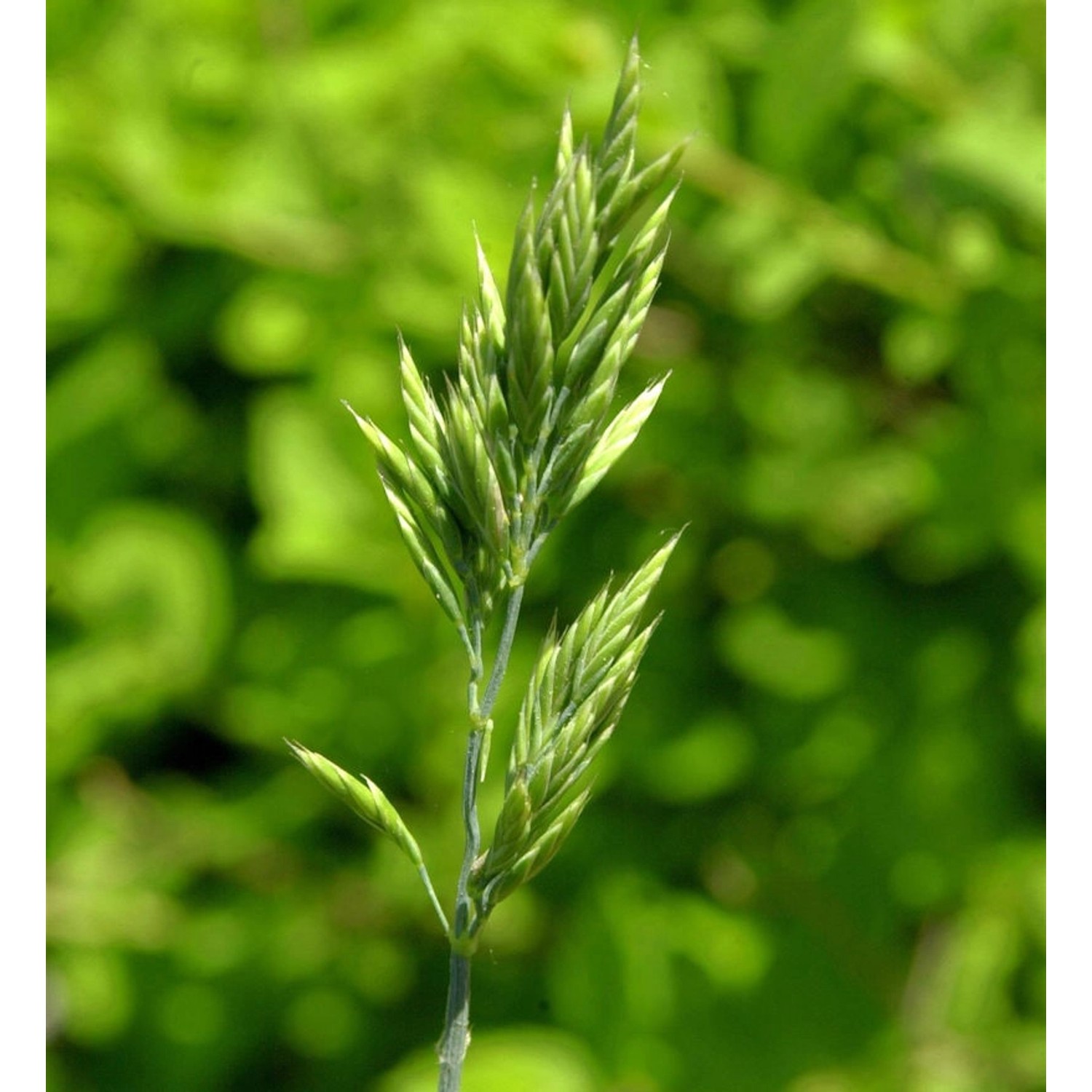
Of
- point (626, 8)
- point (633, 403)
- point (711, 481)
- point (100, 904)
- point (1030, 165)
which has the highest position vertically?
point (626, 8)

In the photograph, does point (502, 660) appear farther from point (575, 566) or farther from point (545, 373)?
point (575, 566)

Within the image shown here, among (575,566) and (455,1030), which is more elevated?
(575,566)

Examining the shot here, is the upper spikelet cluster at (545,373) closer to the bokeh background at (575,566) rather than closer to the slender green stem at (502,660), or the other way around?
the slender green stem at (502,660)

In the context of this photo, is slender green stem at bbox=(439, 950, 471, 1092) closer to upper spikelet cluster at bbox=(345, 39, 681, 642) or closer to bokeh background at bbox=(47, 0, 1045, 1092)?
upper spikelet cluster at bbox=(345, 39, 681, 642)

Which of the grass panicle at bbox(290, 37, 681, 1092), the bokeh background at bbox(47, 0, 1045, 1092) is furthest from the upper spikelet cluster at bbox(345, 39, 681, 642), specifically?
the bokeh background at bbox(47, 0, 1045, 1092)

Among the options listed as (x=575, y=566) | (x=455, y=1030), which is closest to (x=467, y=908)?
(x=455, y=1030)

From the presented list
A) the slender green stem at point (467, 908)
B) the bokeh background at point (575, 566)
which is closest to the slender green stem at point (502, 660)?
the slender green stem at point (467, 908)

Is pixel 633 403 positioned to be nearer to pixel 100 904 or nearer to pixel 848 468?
pixel 848 468

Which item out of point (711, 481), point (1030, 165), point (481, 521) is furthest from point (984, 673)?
point (481, 521)
